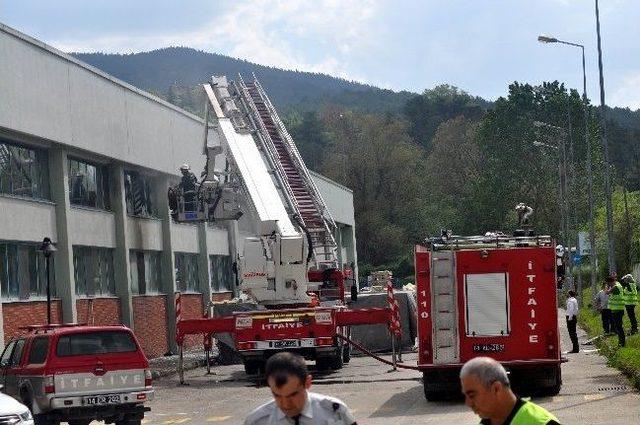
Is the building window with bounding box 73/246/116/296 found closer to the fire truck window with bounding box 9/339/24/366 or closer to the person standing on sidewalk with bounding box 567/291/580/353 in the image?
the person standing on sidewalk with bounding box 567/291/580/353

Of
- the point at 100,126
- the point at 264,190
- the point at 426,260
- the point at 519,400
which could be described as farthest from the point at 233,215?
the point at 519,400

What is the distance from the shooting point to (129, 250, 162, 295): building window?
43.3 meters

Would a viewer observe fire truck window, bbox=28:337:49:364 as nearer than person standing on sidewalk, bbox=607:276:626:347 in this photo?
Yes

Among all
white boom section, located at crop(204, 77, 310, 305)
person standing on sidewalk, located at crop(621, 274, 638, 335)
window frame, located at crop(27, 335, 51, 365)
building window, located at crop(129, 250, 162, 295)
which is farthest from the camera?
building window, located at crop(129, 250, 162, 295)

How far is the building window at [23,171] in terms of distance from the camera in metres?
33.2

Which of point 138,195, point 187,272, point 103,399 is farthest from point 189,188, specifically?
point 103,399

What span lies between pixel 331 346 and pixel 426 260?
7.94 m

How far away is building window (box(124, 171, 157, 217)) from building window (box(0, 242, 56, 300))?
7.30 meters

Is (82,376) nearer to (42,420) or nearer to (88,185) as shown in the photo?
(42,420)

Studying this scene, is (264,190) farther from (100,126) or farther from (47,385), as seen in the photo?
(47,385)

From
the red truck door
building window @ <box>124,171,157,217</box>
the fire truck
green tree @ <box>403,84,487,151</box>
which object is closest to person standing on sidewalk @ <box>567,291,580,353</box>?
building window @ <box>124,171,157,217</box>

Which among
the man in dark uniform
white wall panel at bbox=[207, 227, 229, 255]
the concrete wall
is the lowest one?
white wall panel at bbox=[207, 227, 229, 255]

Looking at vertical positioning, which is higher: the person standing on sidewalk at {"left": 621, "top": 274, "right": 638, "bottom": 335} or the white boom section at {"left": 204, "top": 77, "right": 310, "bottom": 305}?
the white boom section at {"left": 204, "top": 77, "right": 310, "bottom": 305}

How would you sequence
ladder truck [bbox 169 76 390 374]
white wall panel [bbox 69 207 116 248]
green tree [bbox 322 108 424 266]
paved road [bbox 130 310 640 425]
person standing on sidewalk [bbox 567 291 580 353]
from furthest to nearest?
green tree [bbox 322 108 424 266] < person standing on sidewalk [bbox 567 291 580 353] < white wall panel [bbox 69 207 116 248] < ladder truck [bbox 169 76 390 374] < paved road [bbox 130 310 640 425]
